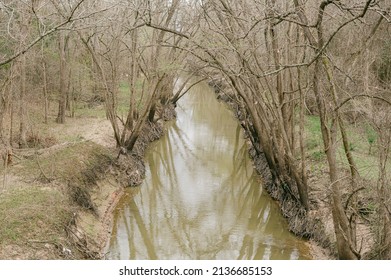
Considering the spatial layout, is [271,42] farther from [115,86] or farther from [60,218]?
[60,218]

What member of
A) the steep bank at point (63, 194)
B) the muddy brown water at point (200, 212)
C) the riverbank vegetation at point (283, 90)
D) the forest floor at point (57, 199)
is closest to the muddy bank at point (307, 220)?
the riverbank vegetation at point (283, 90)

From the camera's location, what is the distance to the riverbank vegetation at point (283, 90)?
839 cm

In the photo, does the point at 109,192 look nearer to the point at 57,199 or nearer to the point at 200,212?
the point at 200,212

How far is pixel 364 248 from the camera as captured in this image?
965cm

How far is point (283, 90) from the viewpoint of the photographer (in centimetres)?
1327

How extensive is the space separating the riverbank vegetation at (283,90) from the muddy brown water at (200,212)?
632 mm

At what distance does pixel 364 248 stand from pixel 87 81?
57.6ft

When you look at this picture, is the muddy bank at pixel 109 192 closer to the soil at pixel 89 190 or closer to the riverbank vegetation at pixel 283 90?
the soil at pixel 89 190

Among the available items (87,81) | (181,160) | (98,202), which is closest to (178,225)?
(98,202)

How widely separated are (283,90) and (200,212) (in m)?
4.11

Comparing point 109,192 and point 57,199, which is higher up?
point 57,199

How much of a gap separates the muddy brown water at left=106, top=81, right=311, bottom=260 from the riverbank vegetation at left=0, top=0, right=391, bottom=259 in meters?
0.63

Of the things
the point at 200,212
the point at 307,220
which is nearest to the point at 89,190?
the point at 200,212
